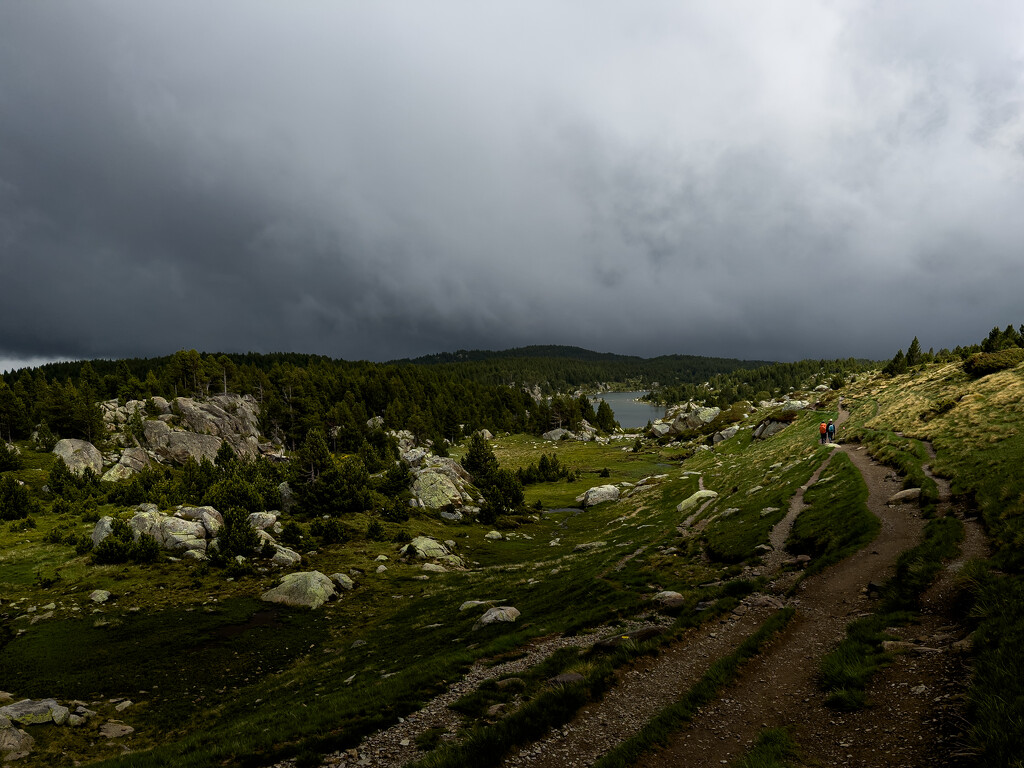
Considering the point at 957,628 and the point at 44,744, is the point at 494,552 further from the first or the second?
the point at 957,628

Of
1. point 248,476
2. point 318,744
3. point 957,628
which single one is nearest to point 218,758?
point 318,744

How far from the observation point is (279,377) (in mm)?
178375

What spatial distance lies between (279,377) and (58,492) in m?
119

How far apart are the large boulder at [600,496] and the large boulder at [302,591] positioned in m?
54.2

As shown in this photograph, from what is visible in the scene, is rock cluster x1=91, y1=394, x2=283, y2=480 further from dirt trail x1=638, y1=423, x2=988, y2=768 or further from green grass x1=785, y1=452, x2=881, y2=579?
dirt trail x1=638, y1=423, x2=988, y2=768

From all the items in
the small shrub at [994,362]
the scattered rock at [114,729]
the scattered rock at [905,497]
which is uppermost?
the small shrub at [994,362]

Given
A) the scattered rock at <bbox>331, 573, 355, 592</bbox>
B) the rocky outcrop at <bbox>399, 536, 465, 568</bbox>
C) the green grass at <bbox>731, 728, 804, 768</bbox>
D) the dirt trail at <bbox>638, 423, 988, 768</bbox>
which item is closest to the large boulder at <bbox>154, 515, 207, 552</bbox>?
the scattered rock at <bbox>331, 573, 355, 592</bbox>

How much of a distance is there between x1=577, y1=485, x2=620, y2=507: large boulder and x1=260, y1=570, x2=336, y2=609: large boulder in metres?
54.2

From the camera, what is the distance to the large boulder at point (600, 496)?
8281cm

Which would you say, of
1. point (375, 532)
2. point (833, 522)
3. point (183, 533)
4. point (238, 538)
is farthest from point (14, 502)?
point (833, 522)

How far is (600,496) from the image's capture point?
83.6 meters

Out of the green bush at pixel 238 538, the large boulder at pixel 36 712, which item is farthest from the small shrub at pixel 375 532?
the large boulder at pixel 36 712

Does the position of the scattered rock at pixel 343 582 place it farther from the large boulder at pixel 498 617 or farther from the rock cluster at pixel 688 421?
the rock cluster at pixel 688 421

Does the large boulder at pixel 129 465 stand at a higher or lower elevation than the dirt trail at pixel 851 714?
lower
